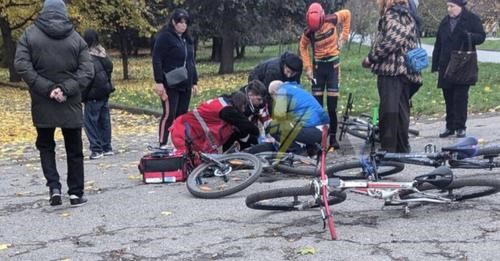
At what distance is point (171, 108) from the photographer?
8.91 m

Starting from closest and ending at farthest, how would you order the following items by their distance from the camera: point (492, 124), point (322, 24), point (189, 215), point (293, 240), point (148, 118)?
point (293, 240)
point (189, 215)
point (322, 24)
point (492, 124)
point (148, 118)

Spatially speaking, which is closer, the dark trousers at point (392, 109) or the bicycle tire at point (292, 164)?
the bicycle tire at point (292, 164)

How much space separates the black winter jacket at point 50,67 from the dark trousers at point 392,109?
2921 mm

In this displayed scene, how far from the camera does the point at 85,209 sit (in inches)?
254

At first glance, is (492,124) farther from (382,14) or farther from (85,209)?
(85,209)

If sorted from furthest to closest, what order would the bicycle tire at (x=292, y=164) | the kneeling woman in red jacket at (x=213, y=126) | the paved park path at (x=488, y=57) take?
the paved park path at (x=488, y=57) → the kneeling woman in red jacket at (x=213, y=126) → the bicycle tire at (x=292, y=164)

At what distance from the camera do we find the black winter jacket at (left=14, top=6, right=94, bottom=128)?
20.3 ft

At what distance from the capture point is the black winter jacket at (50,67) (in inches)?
243

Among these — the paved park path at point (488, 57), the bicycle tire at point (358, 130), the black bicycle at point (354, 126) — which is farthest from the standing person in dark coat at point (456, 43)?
the paved park path at point (488, 57)

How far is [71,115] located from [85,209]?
0.83 metres

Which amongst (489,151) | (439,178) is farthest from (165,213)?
(489,151)

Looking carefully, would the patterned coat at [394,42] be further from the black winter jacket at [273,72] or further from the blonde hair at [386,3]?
the black winter jacket at [273,72]

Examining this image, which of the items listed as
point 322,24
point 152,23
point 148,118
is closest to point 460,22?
point 322,24

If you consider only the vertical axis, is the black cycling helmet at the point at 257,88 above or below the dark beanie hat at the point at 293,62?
below
